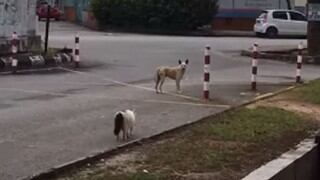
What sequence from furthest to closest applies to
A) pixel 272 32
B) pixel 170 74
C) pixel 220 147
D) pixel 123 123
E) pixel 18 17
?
pixel 272 32, pixel 18 17, pixel 170 74, pixel 123 123, pixel 220 147

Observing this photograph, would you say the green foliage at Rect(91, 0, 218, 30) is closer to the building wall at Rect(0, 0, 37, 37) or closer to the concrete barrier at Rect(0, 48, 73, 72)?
the building wall at Rect(0, 0, 37, 37)

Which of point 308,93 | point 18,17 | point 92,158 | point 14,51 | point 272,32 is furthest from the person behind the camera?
point 272,32

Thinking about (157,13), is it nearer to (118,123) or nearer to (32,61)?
(32,61)

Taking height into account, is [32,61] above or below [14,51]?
below

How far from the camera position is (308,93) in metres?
15.5

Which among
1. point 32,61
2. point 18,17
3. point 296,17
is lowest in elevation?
point 32,61

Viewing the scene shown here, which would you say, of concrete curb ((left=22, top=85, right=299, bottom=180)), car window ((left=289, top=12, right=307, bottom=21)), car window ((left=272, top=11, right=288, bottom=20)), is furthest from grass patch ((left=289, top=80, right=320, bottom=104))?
car window ((left=289, top=12, right=307, bottom=21))

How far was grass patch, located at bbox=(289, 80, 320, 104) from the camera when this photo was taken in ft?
47.9

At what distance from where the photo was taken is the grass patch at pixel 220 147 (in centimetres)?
799

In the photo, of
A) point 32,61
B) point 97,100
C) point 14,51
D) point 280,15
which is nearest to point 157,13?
point 280,15

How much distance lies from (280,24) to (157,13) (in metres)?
6.94

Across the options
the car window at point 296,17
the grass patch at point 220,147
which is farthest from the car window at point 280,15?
the grass patch at point 220,147

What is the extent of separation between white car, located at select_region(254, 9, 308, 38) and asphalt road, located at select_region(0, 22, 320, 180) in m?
19.3

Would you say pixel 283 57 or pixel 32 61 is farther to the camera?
pixel 283 57
